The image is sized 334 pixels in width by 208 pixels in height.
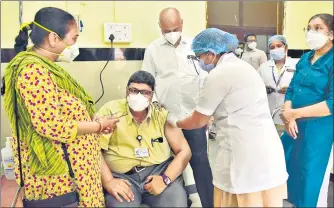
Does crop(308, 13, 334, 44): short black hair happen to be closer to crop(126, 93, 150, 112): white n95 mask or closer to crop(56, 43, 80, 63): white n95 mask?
crop(126, 93, 150, 112): white n95 mask

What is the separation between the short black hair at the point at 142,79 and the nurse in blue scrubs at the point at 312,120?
0.48 meters

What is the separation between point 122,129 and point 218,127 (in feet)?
1.26

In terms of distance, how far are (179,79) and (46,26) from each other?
0.57m

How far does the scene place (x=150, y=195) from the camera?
114 centimetres

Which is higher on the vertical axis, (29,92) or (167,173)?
(29,92)

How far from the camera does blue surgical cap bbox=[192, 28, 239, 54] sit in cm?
91

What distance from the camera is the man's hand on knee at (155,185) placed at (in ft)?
3.74

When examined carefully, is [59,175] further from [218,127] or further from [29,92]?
[218,127]

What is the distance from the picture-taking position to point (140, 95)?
3.55 ft

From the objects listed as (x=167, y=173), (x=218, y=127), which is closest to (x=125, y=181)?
(x=167, y=173)

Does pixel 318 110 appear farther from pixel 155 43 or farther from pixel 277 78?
pixel 155 43

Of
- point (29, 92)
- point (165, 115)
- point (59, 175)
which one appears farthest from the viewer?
point (165, 115)

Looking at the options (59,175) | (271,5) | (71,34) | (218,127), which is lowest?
(59,175)

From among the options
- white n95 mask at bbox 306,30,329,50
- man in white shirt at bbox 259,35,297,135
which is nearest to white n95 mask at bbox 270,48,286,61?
man in white shirt at bbox 259,35,297,135
